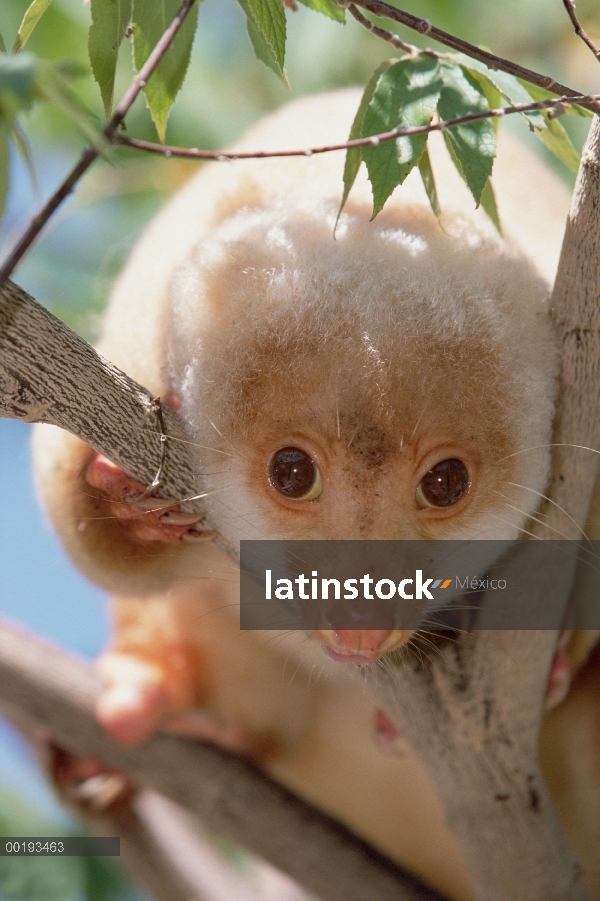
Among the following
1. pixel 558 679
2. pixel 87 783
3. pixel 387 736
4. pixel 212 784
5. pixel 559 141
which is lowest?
pixel 87 783

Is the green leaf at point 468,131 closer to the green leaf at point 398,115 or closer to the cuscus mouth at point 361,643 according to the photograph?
the green leaf at point 398,115

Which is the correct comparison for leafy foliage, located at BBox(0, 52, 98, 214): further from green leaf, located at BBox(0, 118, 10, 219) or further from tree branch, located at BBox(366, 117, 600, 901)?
tree branch, located at BBox(366, 117, 600, 901)

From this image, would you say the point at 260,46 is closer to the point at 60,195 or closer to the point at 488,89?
the point at 488,89

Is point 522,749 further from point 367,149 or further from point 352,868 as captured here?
point 367,149

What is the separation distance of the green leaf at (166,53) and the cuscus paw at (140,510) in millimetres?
828

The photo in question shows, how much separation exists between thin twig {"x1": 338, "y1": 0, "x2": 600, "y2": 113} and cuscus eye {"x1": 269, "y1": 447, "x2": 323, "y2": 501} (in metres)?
0.83

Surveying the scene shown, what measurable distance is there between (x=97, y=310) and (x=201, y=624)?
129 centimetres

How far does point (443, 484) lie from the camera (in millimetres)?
1895

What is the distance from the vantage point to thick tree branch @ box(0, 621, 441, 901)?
291 centimetres

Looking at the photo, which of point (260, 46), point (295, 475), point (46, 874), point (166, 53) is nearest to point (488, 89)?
point (260, 46)

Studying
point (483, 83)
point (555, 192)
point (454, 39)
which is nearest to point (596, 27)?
point (555, 192)

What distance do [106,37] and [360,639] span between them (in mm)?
1257

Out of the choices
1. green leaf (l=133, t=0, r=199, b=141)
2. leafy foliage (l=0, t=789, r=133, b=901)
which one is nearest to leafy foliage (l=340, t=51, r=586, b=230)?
green leaf (l=133, t=0, r=199, b=141)

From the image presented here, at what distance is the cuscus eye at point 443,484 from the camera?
1889mm
